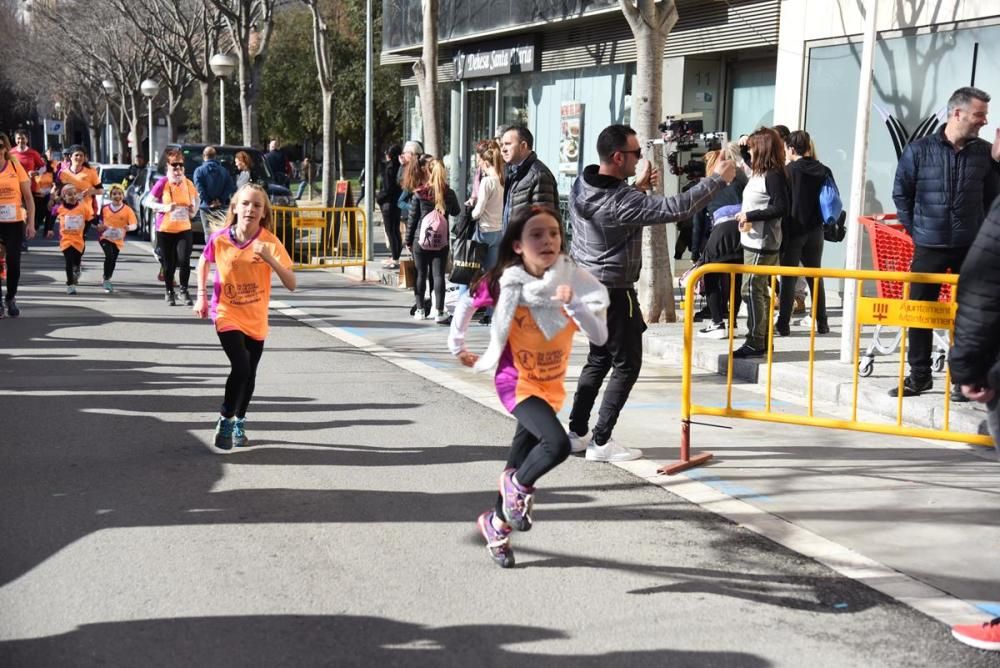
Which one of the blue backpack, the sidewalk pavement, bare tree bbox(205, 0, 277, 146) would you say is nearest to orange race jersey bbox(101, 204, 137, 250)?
the sidewalk pavement

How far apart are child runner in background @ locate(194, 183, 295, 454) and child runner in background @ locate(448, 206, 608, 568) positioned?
2197 millimetres

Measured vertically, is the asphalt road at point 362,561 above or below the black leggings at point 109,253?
below

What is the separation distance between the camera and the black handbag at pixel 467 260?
8078mm

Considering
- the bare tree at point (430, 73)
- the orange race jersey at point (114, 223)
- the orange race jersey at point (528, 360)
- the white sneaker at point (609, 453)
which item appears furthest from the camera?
the bare tree at point (430, 73)

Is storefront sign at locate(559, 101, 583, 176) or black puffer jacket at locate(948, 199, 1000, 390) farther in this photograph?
storefront sign at locate(559, 101, 583, 176)

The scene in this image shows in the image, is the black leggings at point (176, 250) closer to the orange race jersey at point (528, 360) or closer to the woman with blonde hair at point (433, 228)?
the woman with blonde hair at point (433, 228)

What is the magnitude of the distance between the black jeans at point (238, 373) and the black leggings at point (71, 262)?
873 cm

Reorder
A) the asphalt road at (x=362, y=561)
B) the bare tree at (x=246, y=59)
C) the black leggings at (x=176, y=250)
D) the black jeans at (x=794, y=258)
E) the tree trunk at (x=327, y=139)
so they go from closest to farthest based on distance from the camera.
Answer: the asphalt road at (x=362, y=561) < the black jeans at (x=794, y=258) < the black leggings at (x=176, y=250) < the tree trunk at (x=327, y=139) < the bare tree at (x=246, y=59)

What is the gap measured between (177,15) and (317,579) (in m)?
35.7

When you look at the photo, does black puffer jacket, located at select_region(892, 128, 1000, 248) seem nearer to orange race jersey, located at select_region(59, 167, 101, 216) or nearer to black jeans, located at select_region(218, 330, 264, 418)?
black jeans, located at select_region(218, 330, 264, 418)

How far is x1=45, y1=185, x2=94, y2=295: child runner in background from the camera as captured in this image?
14.8 m

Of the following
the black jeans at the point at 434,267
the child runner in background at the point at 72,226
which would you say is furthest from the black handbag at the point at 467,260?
the child runner in background at the point at 72,226

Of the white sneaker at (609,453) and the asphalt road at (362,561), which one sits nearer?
Result: the asphalt road at (362,561)

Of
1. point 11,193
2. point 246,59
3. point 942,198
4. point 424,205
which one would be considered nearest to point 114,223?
point 11,193
